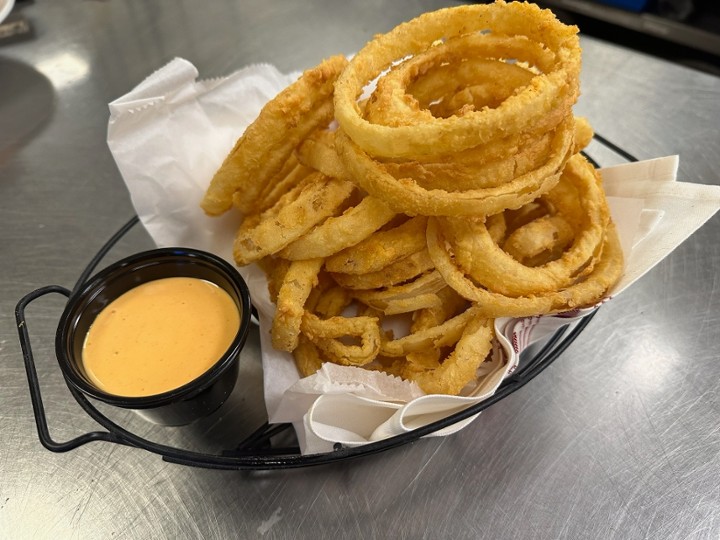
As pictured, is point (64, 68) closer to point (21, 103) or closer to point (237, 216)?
point (21, 103)

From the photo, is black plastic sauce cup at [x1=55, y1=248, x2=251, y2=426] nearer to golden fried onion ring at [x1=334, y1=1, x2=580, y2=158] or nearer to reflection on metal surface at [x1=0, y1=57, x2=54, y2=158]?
golden fried onion ring at [x1=334, y1=1, x2=580, y2=158]

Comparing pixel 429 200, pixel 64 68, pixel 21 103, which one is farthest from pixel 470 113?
pixel 64 68

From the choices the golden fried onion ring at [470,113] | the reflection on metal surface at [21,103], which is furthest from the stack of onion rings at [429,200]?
the reflection on metal surface at [21,103]

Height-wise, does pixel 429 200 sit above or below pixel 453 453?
above

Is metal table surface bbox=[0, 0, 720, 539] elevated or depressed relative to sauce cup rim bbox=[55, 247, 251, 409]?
depressed

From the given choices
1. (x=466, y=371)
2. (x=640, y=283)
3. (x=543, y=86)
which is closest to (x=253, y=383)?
(x=466, y=371)

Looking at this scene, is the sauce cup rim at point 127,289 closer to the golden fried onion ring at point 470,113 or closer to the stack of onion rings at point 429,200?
the stack of onion rings at point 429,200

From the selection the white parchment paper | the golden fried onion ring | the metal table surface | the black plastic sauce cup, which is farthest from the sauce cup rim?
the golden fried onion ring
